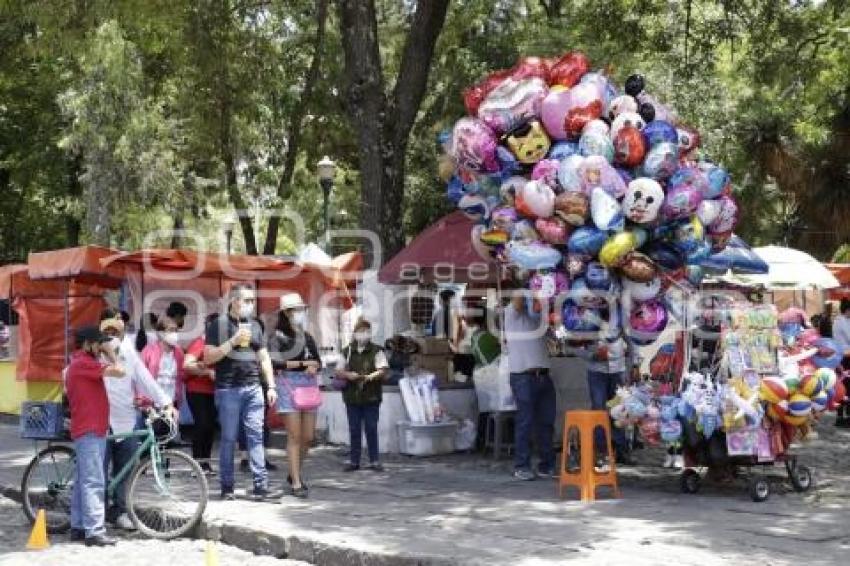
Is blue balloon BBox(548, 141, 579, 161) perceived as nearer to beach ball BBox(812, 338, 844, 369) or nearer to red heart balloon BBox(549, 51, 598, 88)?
red heart balloon BBox(549, 51, 598, 88)

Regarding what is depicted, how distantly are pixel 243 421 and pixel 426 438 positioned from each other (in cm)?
376

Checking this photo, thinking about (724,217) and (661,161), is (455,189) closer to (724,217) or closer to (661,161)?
(661,161)

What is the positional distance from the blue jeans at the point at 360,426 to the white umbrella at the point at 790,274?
8097mm

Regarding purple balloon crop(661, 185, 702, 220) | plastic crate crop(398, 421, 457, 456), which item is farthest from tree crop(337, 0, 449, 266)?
purple balloon crop(661, 185, 702, 220)

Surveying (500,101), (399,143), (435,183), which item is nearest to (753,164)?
(435,183)

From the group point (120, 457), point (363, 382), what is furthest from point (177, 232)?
point (120, 457)

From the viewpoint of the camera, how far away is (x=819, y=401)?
10.1m

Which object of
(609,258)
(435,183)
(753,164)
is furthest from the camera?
(435,183)

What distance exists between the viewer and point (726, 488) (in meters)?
10.7

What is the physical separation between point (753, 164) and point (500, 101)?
18446 mm

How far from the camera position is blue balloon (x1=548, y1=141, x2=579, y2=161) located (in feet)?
34.8

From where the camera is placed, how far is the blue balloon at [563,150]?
34.8ft

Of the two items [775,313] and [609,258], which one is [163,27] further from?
[775,313]

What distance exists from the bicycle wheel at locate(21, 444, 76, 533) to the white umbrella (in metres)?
11.7
